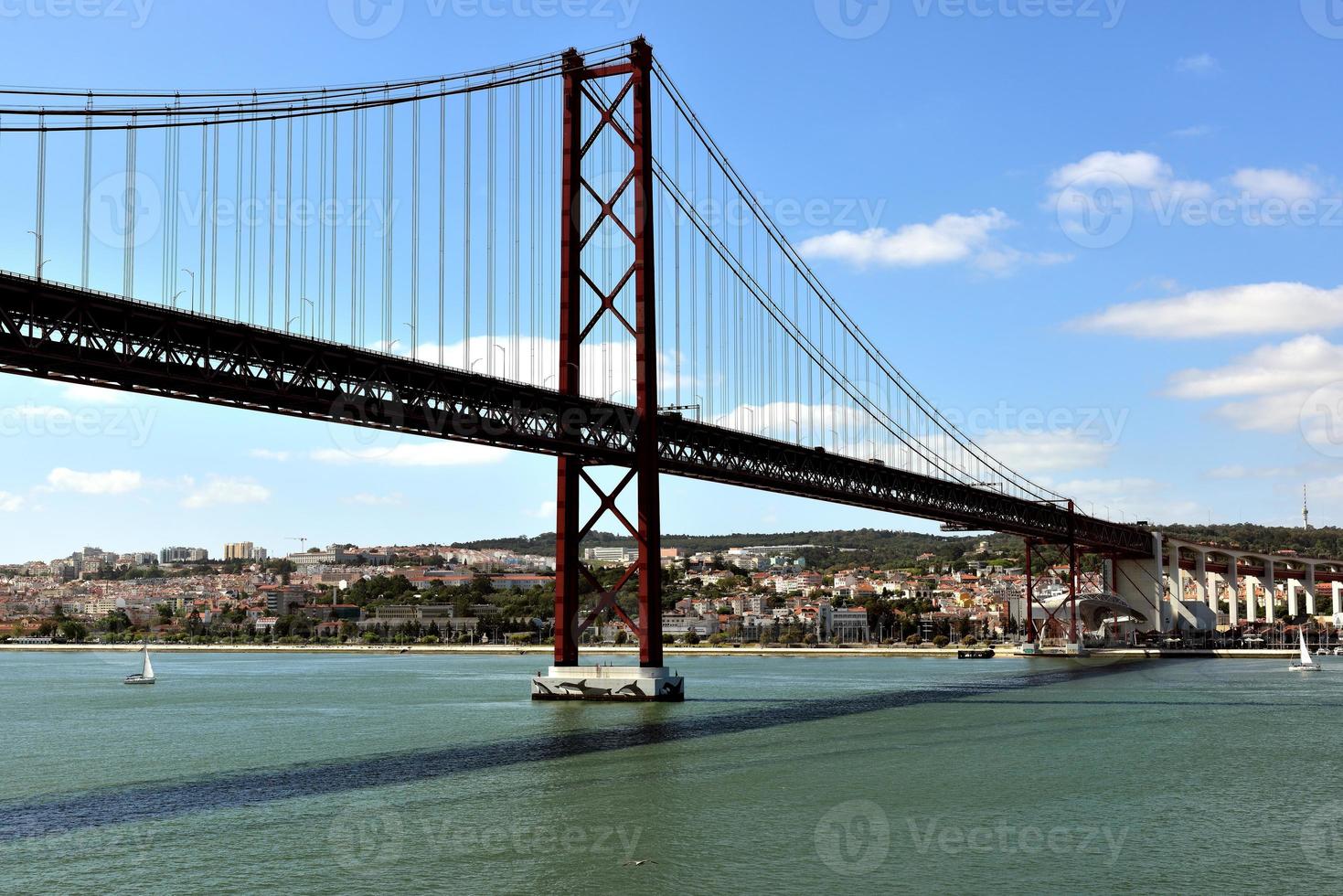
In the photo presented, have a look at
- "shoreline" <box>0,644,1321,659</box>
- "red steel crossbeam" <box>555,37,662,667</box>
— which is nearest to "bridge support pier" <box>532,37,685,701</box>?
"red steel crossbeam" <box>555,37,662,667</box>

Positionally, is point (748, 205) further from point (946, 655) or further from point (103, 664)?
point (103, 664)

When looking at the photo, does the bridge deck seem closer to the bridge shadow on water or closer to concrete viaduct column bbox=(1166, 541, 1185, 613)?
the bridge shadow on water

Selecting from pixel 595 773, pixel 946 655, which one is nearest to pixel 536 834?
pixel 595 773

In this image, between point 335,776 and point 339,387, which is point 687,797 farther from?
point 339,387

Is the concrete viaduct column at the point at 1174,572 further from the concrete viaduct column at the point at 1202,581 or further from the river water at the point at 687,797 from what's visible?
the river water at the point at 687,797

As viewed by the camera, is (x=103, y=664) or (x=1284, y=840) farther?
(x=103, y=664)

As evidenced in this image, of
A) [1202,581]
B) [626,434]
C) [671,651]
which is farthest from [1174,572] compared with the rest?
[626,434]
